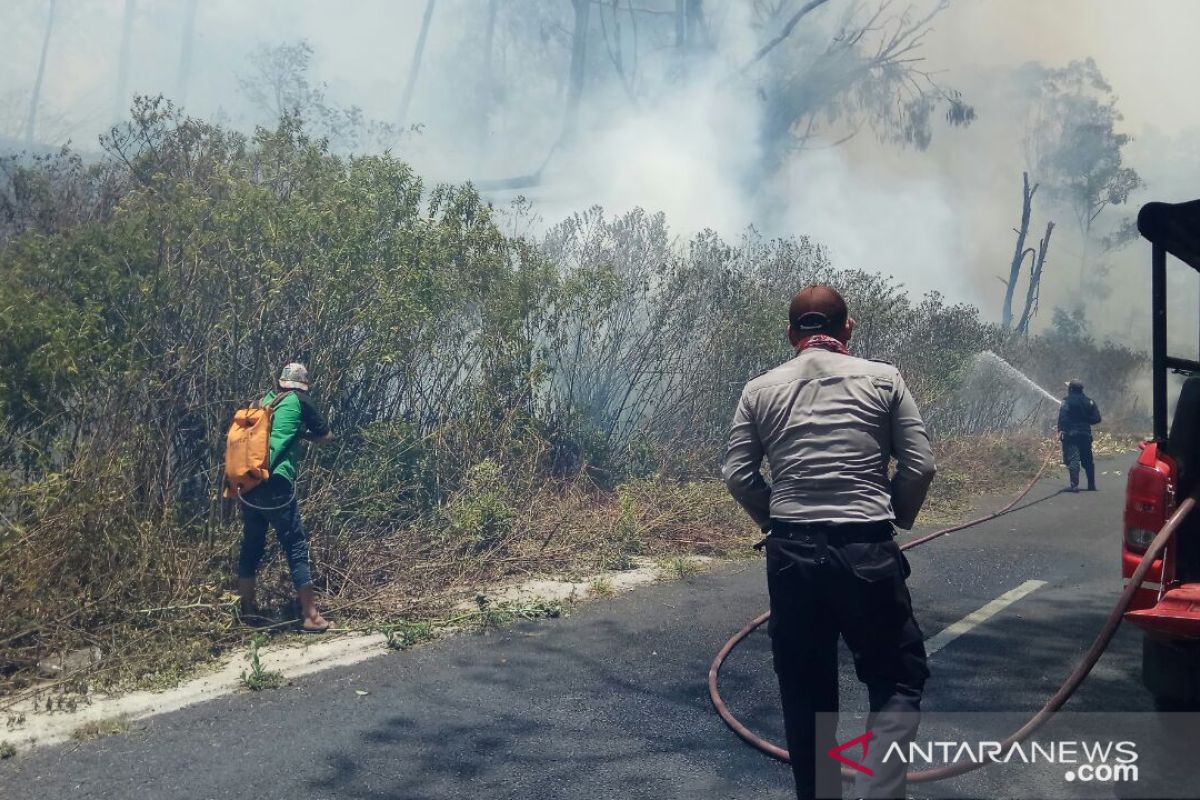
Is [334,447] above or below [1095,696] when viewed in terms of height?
above

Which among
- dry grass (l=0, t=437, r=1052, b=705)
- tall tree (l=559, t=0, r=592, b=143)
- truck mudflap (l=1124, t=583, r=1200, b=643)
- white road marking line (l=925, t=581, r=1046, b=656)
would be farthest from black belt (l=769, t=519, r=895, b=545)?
tall tree (l=559, t=0, r=592, b=143)

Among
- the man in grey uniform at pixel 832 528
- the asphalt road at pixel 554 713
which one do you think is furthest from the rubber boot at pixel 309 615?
the man in grey uniform at pixel 832 528

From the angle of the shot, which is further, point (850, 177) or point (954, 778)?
point (850, 177)

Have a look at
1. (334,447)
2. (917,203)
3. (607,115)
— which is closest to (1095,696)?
(334,447)

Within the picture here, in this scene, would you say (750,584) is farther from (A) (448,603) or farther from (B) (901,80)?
(B) (901,80)

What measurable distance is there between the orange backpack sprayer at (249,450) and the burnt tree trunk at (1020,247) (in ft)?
121

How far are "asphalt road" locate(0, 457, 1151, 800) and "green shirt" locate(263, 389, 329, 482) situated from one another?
4.44 feet

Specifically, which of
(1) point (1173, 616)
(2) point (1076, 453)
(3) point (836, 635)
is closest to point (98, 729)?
(3) point (836, 635)

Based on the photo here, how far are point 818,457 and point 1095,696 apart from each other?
9.04ft

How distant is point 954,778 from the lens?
12.3 feet

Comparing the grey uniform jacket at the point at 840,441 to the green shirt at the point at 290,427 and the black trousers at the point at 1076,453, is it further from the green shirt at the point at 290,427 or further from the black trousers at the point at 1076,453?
the black trousers at the point at 1076,453

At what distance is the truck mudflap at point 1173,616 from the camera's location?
11.8 feet

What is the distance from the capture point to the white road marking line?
18.7 ft

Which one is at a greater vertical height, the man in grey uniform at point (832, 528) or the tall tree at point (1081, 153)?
the tall tree at point (1081, 153)
